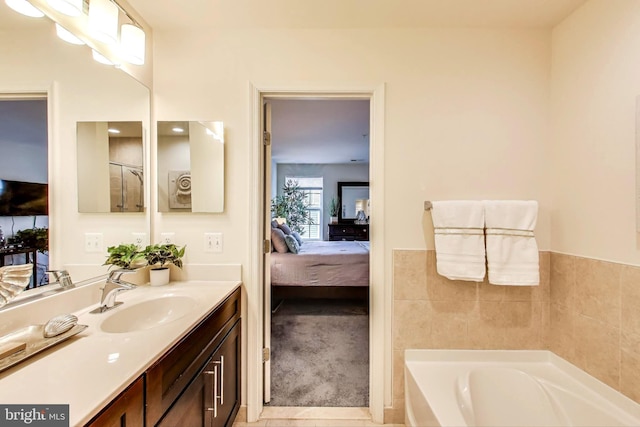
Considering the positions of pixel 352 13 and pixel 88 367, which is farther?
pixel 352 13

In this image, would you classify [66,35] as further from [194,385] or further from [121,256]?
[194,385]

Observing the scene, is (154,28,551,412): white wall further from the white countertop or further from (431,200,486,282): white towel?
the white countertop

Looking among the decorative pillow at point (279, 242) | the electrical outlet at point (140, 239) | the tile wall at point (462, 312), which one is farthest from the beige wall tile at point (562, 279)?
the decorative pillow at point (279, 242)

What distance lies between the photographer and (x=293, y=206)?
6.09 metres

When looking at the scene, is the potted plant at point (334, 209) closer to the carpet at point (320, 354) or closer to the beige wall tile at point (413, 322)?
the carpet at point (320, 354)

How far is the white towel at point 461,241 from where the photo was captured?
4.68 ft

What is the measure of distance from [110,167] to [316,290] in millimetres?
2404

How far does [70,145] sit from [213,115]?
70 cm

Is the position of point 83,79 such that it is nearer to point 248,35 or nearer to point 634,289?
point 248,35

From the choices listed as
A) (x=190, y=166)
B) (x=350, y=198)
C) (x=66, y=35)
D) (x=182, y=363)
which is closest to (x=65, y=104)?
(x=66, y=35)

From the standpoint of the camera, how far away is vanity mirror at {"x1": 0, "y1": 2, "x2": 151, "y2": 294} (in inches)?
37.2

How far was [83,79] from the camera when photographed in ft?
3.95

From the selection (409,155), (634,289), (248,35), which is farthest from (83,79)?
(634,289)

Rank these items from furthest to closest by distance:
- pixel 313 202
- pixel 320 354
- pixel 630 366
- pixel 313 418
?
pixel 313 202 < pixel 320 354 < pixel 313 418 < pixel 630 366
